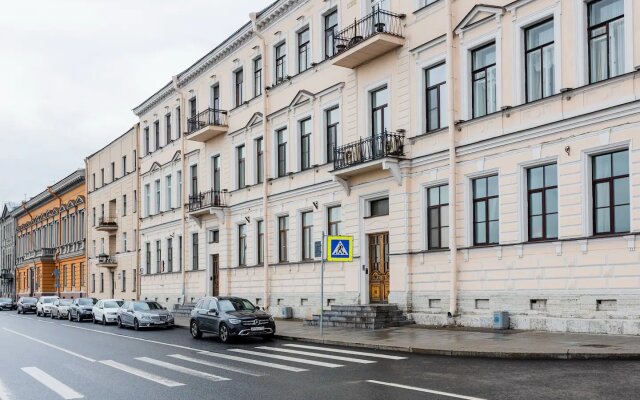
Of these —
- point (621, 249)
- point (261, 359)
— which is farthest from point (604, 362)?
point (261, 359)

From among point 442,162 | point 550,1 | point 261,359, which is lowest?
point 261,359

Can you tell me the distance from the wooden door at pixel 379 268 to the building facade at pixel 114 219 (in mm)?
27811

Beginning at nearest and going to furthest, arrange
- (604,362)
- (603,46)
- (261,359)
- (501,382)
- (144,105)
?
(501,382)
(604,362)
(261,359)
(603,46)
(144,105)

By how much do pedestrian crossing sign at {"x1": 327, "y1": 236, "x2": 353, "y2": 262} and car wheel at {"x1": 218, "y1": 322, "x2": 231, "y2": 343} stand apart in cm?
396

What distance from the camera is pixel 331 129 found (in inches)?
1186

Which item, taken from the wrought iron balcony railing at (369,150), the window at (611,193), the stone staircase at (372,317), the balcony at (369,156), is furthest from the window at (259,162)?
the window at (611,193)

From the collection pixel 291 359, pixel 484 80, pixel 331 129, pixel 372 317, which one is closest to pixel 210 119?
pixel 331 129

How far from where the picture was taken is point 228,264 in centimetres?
3784

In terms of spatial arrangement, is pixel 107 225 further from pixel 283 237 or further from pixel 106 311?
pixel 283 237

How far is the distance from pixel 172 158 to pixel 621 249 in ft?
105

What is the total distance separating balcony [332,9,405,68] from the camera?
25203 millimetres

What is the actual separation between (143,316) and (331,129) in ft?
37.2

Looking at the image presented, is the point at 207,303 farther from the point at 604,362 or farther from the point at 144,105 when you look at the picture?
the point at 144,105

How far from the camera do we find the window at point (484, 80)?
22.3 m
